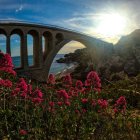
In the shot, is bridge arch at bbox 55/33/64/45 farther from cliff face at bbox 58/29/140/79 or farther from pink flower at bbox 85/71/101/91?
pink flower at bbox 85/71/101/91

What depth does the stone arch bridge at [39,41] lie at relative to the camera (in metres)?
37.8

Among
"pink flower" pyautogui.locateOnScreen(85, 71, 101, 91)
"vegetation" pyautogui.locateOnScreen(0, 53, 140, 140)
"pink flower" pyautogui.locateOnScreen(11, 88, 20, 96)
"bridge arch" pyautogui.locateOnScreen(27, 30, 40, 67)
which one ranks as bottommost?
"vegetation" pyautogui.locateOnScreen(0, 53, 140, 140)

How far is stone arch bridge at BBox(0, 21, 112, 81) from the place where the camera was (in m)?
37.8

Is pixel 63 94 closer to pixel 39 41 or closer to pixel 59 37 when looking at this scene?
pixel 39 41

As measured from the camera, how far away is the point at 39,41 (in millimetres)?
41375

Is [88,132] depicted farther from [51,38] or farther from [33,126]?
[51,38]

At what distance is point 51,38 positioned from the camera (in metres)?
44.2

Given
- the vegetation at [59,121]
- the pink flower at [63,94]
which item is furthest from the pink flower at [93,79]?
the pink flower at [63,94]

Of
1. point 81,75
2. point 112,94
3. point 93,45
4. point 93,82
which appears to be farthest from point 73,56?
point 93,82

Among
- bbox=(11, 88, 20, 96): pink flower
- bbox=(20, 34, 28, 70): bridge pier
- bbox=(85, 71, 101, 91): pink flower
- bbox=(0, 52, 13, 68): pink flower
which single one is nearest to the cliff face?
bbox=(20, 34, 28, 70): bridge pier

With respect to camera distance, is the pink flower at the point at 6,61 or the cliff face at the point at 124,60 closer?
the pink flower at the point at 6,61

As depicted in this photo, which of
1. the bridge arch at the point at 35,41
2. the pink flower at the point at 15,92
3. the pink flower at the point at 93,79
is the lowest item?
the pink flower at the point at 15,92

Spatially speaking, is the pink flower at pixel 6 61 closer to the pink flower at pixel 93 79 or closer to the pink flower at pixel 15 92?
the pink flower at pixel 15 92

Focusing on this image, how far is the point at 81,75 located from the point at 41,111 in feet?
128
